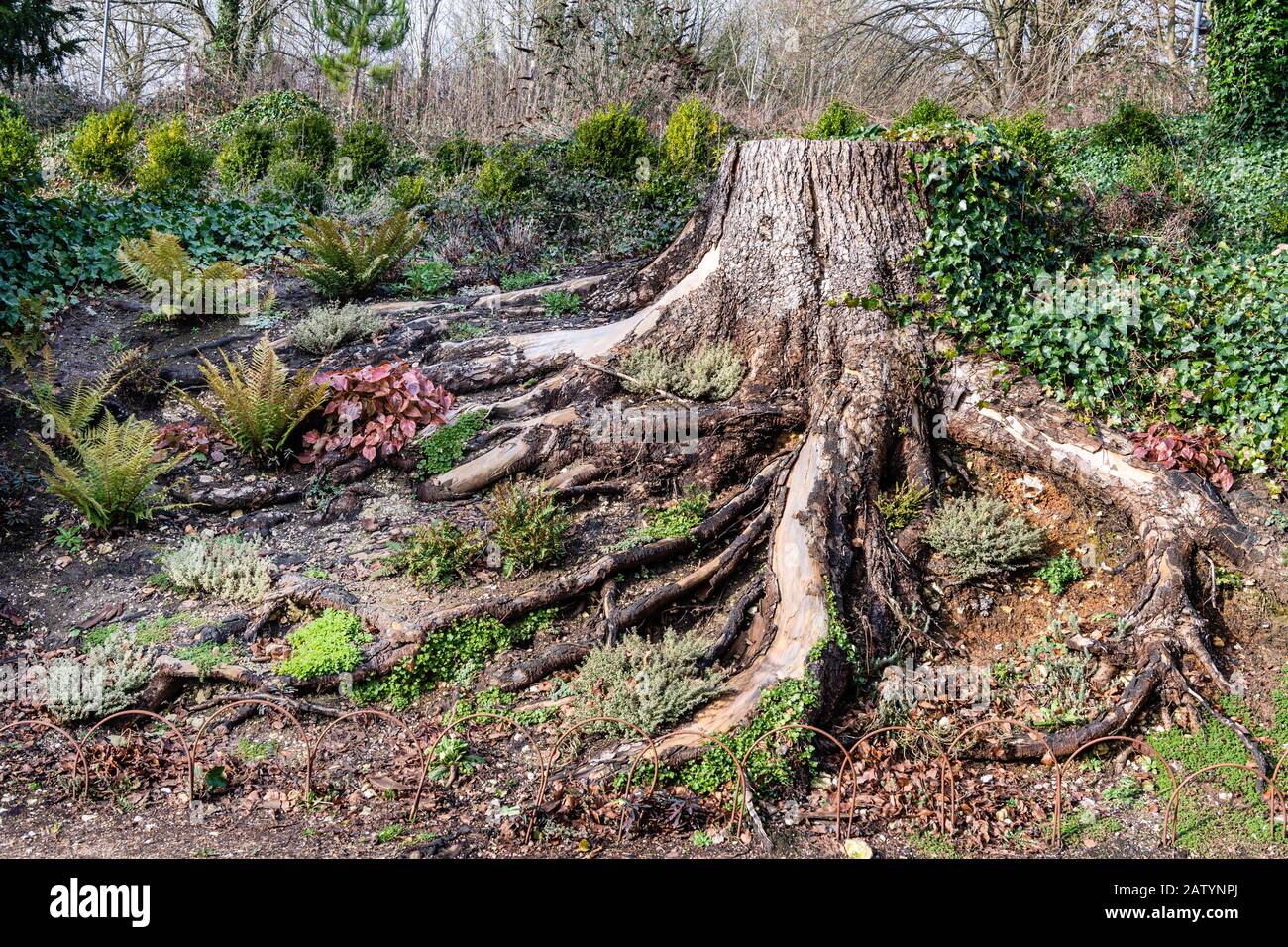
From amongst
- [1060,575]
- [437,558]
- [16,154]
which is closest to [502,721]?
[437,558]

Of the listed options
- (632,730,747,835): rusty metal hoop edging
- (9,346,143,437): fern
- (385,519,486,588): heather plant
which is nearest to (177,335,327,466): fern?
(9,346,143,437): fern

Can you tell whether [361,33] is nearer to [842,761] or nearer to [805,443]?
[805,443]

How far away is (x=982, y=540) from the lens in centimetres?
496

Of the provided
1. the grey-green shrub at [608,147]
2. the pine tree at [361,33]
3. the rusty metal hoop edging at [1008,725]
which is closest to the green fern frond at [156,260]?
the grey-green shrub at [608,147]

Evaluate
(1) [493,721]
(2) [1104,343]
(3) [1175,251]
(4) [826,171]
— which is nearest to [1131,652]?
(2) [1104,343]

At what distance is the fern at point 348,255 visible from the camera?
308 inches

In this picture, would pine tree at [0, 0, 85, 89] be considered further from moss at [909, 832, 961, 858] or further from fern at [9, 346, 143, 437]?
moss at [909, 832, 961, 858]

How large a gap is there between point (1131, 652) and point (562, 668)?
117 inches

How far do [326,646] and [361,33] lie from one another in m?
15.2

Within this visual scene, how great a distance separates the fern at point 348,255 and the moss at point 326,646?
4292 mm

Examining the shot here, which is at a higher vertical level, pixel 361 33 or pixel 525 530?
pixel 361 33

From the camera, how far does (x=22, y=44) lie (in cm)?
→ 1577

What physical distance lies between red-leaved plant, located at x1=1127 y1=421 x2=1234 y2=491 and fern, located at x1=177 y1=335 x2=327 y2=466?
528 centimetres
